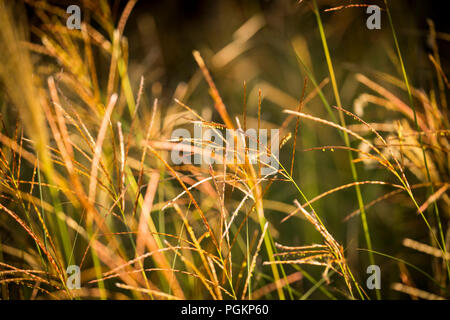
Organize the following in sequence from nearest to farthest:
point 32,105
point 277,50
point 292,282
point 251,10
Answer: point 32,105
point 292,282
point 277,50
point 251,10

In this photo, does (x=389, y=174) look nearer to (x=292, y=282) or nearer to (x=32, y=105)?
(x=292, y=282)

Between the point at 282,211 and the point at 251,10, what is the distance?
45.5 inches

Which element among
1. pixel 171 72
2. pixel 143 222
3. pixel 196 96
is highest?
pixel 171 72

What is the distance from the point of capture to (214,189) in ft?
2.72

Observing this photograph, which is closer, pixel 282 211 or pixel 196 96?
pixel 282 211

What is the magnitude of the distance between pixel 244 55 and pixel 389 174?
3.06 feet

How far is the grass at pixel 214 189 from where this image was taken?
1.49ft

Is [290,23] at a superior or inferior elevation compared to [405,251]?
superior

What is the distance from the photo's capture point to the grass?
1.49 ft

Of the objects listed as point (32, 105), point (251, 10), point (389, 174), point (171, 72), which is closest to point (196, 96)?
point (171, 72)

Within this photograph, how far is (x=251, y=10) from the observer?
1.61 metres

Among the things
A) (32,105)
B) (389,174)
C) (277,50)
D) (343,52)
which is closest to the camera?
(32,105)
